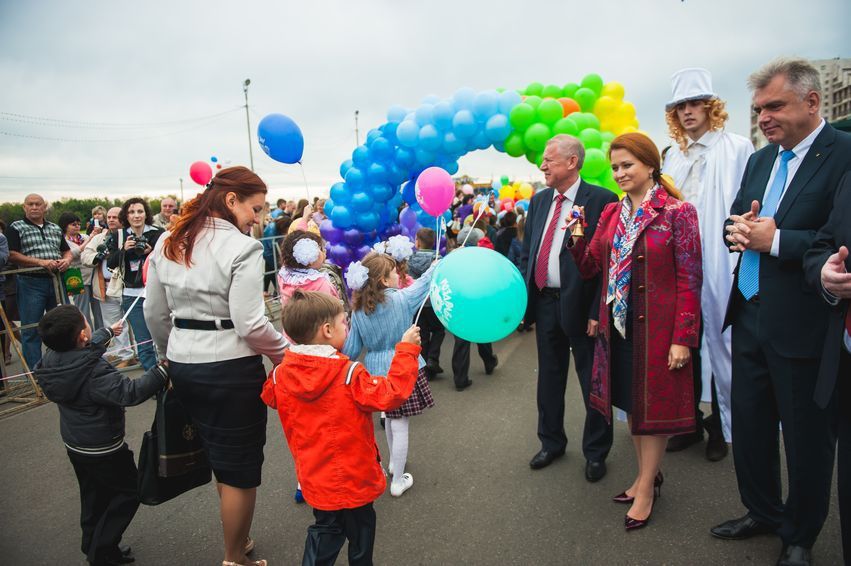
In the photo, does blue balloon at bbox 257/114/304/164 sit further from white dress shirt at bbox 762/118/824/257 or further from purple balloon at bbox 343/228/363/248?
white dress shirt at bbox 762/118/824/257

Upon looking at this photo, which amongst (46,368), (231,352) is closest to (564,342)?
(231,352)

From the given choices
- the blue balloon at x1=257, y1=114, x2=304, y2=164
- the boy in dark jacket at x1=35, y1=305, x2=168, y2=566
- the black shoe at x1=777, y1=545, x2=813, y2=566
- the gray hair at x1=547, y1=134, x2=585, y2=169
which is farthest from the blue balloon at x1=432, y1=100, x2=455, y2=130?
the black shoe at x1=777, y1=545, x2=813, y2=566

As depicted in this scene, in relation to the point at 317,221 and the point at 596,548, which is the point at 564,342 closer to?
the point at 596,548

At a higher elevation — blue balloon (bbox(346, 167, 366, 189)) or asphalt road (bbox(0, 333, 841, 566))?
blue balloon (bbox(346, 167, 366, 189))

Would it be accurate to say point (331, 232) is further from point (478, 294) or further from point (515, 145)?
point (478, 294)

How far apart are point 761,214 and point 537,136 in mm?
3680

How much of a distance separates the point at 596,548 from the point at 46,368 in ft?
9.35

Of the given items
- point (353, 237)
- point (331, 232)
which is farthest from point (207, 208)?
point (331, 232)

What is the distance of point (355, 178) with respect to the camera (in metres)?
7.21

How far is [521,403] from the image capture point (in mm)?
4320

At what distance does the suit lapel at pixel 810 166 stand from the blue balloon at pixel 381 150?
5535 mm

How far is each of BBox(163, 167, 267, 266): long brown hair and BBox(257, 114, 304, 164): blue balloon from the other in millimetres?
2598

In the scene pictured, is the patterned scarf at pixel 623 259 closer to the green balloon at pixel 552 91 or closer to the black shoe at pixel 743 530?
the black shoe at pixel 743 530

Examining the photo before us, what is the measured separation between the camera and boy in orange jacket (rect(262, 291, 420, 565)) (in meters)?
1.88
